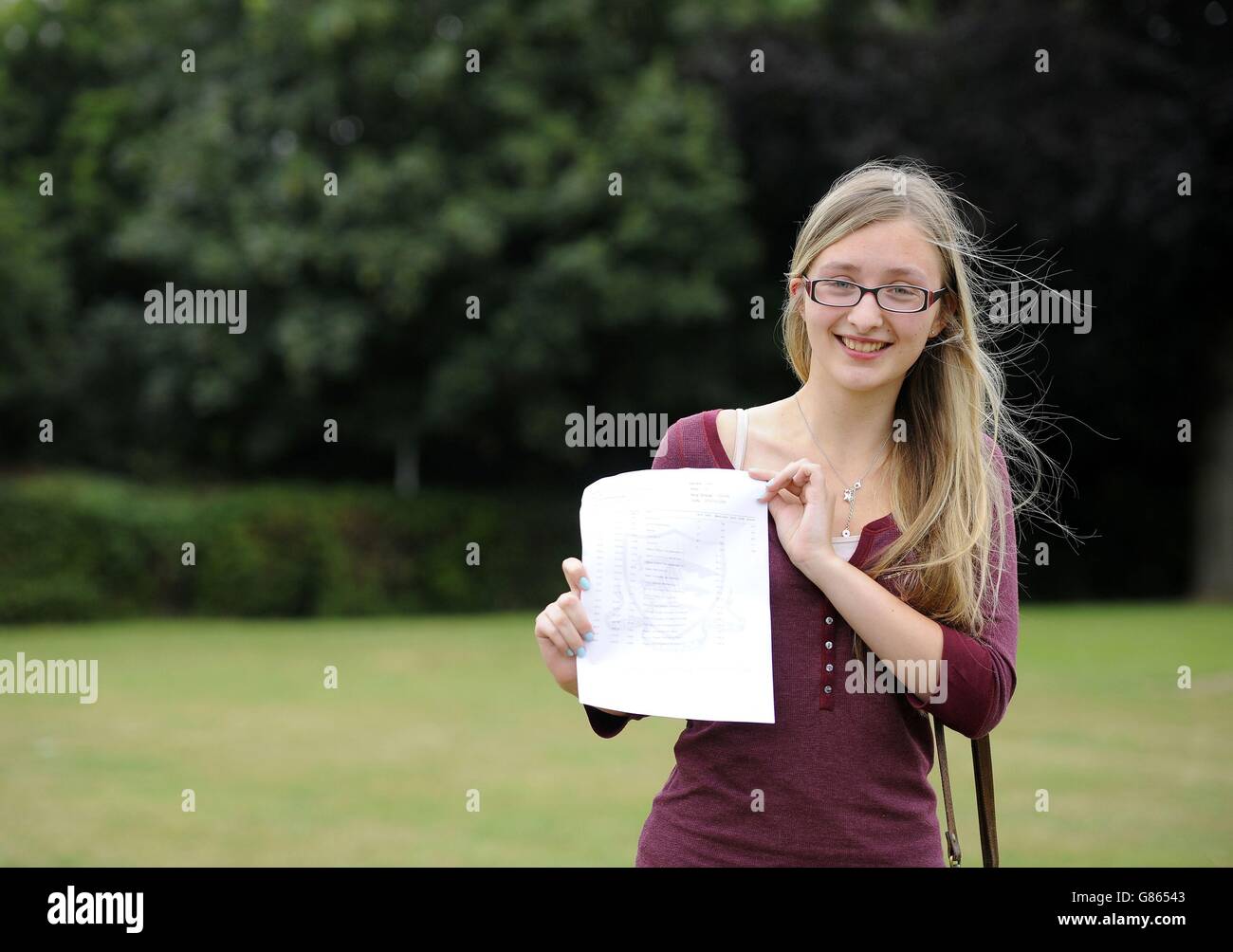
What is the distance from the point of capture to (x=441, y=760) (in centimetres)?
1165

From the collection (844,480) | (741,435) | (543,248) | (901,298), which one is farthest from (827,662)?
(543,248)

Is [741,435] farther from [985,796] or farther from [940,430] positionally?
[985,796]

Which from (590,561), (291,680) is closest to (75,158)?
(291,680)

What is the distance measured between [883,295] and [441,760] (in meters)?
9.59

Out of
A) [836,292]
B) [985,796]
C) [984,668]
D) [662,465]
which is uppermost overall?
[836,292]

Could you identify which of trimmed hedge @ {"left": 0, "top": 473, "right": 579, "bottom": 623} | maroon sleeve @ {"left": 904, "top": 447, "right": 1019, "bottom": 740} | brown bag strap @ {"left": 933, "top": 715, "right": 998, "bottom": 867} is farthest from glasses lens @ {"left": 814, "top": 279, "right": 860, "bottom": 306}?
trimmed hedge @ {"left": 0, "top": 473, "right": 579, "bottom": 623}

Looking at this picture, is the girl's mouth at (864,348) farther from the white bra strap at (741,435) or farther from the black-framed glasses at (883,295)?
the white bra strap at (741,435)

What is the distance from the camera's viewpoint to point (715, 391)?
2591 cm

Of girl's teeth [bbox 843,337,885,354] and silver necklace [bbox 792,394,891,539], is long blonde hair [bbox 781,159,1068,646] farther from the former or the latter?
girl's teeth [bbox 843,337,885,354]

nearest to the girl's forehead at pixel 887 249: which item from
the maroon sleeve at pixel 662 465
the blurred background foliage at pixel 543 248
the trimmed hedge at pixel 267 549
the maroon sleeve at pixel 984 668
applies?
the maroon sleeve at pixel 662 465

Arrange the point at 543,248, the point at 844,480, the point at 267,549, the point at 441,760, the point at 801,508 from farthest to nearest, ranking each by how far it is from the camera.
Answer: the point at 543,248 < the point at 267,549 < the point at 441,760 < the point at 844,480 < the point at 801,508

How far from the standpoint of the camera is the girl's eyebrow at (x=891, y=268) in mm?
2686

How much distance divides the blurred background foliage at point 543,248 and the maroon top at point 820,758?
20884mm

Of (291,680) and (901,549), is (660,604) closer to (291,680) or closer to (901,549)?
(901,549)
